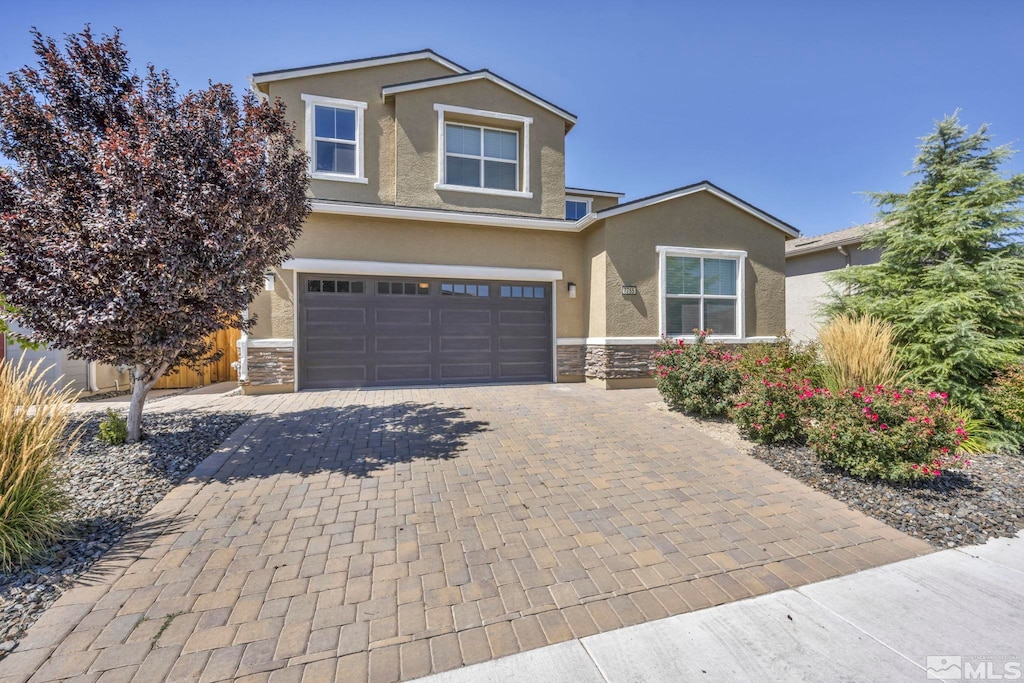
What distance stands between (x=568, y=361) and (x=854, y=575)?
8.06 m

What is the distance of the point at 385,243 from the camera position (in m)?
9.66

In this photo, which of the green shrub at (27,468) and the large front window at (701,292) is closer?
the green shrub at (27,468)

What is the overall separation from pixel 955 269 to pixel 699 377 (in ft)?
13.4

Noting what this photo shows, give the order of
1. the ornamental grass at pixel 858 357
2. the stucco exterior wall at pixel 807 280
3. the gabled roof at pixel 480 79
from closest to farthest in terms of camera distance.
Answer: the ornamental grass at pixel 858 357 → the gabled roof at pixel 480 79 → the stucco exterior wall at pixel 807 280

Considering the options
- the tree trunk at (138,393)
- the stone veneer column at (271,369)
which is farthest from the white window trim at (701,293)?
the tree trunk at (138,393)

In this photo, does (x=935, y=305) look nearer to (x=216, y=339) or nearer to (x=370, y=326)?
(x=370, y=326)

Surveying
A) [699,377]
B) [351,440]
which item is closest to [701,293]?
[699,377]

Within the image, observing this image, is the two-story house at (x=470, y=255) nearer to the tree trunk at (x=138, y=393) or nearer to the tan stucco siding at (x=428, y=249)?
the tan stucco siding at (x=428, y=249)

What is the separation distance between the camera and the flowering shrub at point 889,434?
13.6 feet

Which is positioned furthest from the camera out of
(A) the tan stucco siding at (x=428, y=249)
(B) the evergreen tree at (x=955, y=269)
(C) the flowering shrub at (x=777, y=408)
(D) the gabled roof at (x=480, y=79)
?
(D) the gabled roof at (x=480, y=79)

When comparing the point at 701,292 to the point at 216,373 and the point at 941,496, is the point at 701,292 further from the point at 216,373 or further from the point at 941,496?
the point at 216,373

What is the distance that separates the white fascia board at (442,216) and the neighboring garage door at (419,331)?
1448 mm

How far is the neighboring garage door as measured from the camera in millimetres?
9422

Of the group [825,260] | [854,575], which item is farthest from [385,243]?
[825,260]
